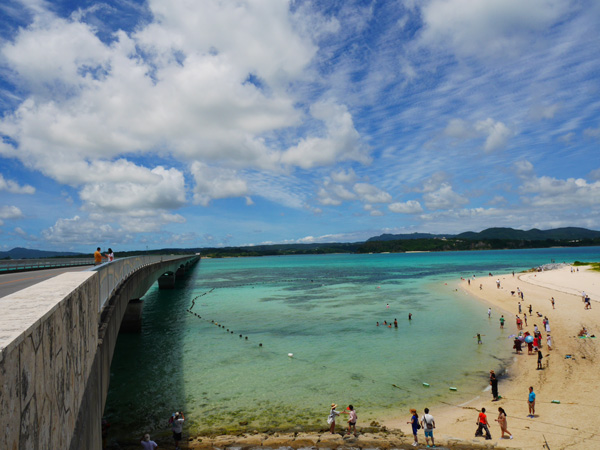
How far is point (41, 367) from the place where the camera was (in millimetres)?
3963

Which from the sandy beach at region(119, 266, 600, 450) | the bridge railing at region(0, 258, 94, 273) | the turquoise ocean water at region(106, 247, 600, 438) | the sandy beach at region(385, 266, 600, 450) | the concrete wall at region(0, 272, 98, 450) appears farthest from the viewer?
the bridge railing at region(0, 258, 94, 273)

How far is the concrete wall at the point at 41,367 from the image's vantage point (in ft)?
10.1

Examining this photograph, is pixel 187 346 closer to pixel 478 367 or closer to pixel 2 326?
pixel 478 367

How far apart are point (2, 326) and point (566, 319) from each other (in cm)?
4551

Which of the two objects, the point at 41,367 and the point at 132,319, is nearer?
the point at 41,367

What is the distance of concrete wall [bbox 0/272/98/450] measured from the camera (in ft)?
10.1

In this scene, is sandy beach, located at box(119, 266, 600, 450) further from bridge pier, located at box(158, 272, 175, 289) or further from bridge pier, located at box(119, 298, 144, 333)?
bridge pier, located at box(158, 272, 175, 289)

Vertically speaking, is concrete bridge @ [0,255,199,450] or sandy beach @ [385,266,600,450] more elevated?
Answer: concrete bridge @ [0,255,199,450]

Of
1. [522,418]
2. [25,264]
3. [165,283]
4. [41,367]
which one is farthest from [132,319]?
[165,283]

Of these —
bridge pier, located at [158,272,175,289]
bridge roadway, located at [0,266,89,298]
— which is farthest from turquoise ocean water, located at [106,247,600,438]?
bridge pier, located at [158,272,175,289]

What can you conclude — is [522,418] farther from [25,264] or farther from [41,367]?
[25,264]

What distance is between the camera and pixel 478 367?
79.6ft

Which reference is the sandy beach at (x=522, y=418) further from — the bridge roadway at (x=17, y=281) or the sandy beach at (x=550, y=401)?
the bridge roadway at (x=17, y=281)

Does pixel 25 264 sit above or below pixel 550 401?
above
